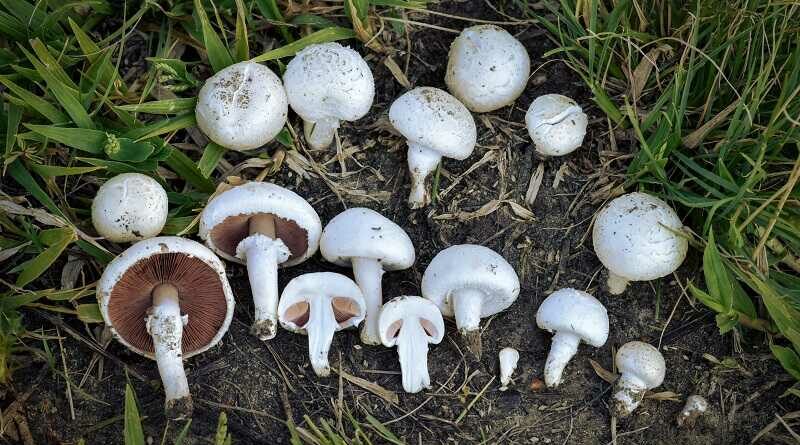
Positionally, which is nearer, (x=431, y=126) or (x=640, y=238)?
(x=640, y=238)

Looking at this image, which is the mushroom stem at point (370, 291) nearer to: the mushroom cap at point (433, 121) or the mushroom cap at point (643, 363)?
the mushroom cap at point (433, 121)

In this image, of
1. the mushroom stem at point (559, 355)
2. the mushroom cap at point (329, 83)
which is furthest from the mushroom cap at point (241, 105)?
the mushroom stem at point (559, 355)

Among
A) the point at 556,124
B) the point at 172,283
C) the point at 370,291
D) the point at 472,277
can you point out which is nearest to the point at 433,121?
the point at 556,124

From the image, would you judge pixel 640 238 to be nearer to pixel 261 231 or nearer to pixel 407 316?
pixel 407 316

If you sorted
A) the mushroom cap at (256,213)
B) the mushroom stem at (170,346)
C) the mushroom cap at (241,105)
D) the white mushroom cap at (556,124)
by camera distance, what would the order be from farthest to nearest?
the white mushroom cap at (556,124)
the mushroom cap at (241,105)
the mushroom cap at (256,213)
the mushroom stem at (170,346)

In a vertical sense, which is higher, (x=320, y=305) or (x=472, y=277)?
(x=472, y=277)

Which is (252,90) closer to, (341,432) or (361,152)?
(361,152)

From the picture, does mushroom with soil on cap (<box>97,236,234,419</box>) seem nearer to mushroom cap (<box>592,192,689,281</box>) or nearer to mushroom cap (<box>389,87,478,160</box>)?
mushroom cap (<box>389,87,478,160</box>)

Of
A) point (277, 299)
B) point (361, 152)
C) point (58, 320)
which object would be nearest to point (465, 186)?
point (361, 152)
